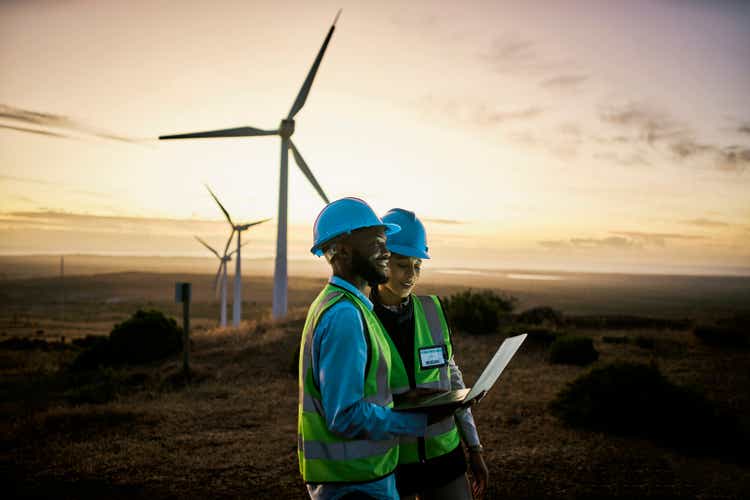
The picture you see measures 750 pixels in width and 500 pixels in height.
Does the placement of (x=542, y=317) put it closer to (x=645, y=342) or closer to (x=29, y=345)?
(x=645, y=342)

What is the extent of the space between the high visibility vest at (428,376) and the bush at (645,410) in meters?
6.43

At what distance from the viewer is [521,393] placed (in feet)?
39.1

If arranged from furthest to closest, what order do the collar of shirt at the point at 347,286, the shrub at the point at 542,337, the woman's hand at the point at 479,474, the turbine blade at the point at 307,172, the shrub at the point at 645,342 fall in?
1. the turbine blade at the point at 307,172
2. the shrub at the point at 542,337
3. the shrub at the point at 645,342
4. the woman's hand at the point at 479,474
5. the collar of shirt at the point at 347,286

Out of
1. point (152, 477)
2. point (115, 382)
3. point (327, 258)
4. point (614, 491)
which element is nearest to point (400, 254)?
point (327, 258)

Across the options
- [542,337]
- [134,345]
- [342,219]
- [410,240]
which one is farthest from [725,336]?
[134,345]

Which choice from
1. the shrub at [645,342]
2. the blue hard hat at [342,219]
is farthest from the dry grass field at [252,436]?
the blue hard hat at [342,219]

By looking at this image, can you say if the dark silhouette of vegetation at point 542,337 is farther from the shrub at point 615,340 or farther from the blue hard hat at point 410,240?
the blue hard hat at point 410,240

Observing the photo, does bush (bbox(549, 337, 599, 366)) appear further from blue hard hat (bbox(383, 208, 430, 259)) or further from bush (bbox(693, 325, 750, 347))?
blue hard hat (bbox(383, 208, 430, 259))

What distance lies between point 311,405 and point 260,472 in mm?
5445

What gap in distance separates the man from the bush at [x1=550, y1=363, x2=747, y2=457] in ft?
24.3

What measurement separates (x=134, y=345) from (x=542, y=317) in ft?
56.3

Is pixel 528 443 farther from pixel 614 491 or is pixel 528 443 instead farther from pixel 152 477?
pixel 152 477

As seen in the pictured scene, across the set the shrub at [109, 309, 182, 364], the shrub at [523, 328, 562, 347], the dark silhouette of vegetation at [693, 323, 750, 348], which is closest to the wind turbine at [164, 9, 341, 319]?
the shrub at [109, 309, 182, 364]

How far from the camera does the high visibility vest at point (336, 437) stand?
97.6 inches
